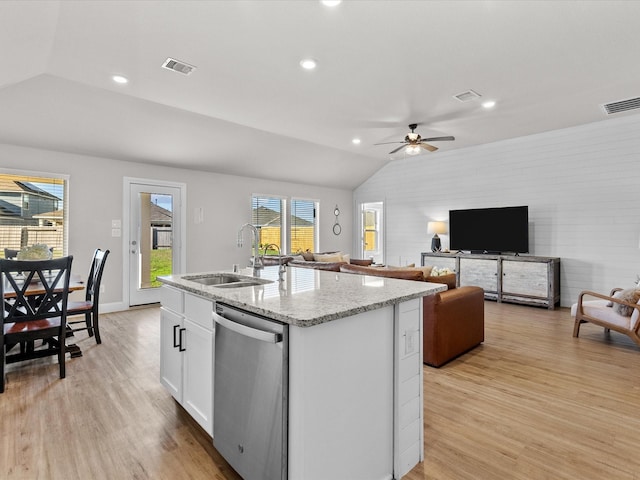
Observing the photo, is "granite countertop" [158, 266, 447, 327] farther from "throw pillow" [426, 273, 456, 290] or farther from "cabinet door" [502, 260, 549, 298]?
"cabinet door" [502, 260, 549, 298]

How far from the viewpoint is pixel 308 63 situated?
3279 mm

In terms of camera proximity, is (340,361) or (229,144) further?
(229,144)

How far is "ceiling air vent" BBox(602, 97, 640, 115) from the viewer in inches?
173

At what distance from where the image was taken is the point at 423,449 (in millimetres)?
1950

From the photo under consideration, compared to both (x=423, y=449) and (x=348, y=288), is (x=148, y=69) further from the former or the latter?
(x=423, y=449)

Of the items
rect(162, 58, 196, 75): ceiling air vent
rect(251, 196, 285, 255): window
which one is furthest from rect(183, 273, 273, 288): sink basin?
rect(251, 196, 285, 255): window

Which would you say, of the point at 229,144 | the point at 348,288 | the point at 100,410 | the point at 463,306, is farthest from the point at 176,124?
the point at 463,306

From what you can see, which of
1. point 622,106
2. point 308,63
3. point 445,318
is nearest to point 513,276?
point 622,106

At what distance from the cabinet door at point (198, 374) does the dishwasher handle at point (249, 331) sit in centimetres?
22

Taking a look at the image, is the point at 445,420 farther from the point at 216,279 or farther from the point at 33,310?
the point at 33,310

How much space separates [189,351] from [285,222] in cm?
596

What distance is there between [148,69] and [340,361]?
3405 millimetres

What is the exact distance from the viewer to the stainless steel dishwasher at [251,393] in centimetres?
141

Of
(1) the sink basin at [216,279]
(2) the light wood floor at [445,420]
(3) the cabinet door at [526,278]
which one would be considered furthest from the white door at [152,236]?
(3) the cabinet door at [526,278]
